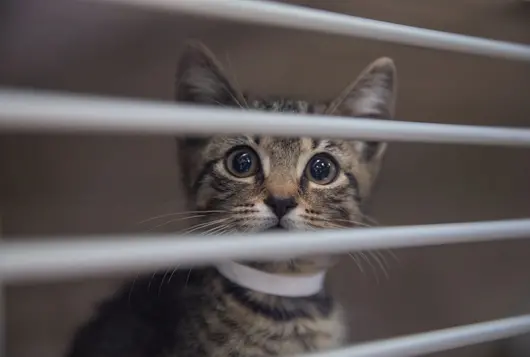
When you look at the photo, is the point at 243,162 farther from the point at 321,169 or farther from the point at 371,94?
the point at 371,94

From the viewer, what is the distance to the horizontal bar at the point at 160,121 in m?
0.35

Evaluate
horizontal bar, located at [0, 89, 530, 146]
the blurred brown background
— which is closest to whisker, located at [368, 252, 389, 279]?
the blurred brown background

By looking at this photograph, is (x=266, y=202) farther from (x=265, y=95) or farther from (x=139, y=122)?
(x=139, y=122)

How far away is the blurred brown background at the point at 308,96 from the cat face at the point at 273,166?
4.3 inches

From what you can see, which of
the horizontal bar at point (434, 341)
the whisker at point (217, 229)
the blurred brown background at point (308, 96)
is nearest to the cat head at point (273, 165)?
the whisker at point (217, 229)

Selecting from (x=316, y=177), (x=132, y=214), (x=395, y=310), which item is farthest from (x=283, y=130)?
(x=395, y=310)

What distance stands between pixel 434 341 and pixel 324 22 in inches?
11.6

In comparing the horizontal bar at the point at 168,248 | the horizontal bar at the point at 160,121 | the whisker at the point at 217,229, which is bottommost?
the whisker at the point at 217,229

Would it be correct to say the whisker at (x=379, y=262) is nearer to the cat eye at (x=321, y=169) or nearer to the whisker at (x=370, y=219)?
the whisker at (x=370, y=219)

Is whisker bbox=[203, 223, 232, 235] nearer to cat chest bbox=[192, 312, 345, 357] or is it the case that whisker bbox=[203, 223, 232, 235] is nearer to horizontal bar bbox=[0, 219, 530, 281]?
cat chest bbox=[192, 312, 345, 357]

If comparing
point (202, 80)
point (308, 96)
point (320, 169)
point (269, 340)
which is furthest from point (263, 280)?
point (308, 96)

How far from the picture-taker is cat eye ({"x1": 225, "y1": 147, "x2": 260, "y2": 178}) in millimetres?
861

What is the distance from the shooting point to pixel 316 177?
2.91 feet

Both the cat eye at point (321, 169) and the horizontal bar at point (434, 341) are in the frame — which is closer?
the horizontal bar at point (434, 341)
